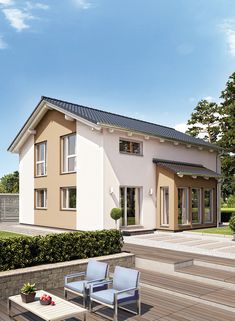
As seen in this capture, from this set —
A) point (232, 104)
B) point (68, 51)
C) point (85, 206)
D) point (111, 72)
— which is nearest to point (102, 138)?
point (85, 206)

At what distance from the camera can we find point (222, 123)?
124 ft

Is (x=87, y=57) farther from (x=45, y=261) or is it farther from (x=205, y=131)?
(x=205, y=131)

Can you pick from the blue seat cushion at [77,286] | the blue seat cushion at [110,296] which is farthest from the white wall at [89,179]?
the blue seat cushion at [110,296]

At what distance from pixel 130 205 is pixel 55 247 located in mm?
9742

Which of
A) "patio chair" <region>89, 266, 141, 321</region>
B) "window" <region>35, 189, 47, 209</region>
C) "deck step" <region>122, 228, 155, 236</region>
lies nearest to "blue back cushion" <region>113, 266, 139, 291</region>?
"patio chair" <region>89, 266, 141, 321</region>

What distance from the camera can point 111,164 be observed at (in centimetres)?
1773

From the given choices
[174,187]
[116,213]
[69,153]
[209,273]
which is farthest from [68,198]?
[209,273]

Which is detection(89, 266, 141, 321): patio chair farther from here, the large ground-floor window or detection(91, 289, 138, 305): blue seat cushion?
the large ground-floor window

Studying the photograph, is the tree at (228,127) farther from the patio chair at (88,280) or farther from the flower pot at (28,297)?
the flower pot at (28,297)

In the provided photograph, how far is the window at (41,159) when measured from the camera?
22.8 m

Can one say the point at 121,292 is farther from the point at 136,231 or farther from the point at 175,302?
the point at 136,231

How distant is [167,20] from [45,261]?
13636 mm

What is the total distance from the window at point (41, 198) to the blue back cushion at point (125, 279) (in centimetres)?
1604

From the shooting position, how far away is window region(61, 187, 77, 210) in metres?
19.8
